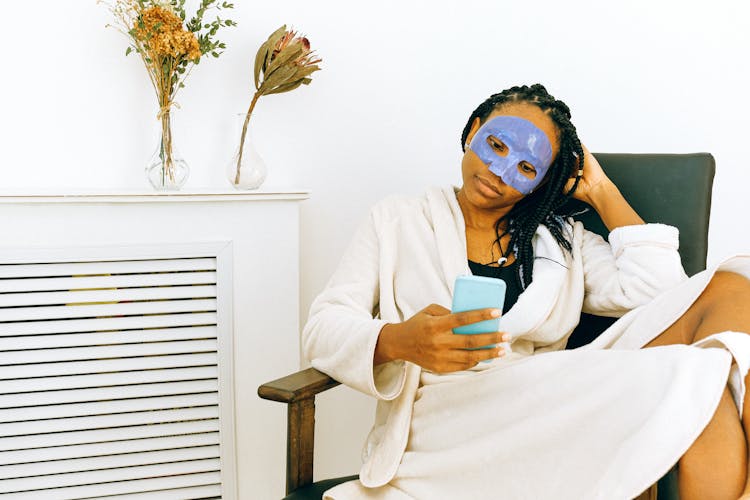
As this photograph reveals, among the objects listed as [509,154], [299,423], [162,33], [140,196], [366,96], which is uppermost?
[162,33]

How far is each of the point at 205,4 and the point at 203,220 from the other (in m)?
0.52

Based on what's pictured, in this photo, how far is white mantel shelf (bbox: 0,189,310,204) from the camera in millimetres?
1526

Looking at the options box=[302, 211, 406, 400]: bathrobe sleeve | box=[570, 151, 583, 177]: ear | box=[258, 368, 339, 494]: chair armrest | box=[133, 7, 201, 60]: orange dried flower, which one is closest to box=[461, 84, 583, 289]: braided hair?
box=[570, 151, 583, 177]: ear

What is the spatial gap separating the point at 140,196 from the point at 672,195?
117 centimetres

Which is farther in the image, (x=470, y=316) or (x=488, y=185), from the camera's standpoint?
(x=488, y=185)

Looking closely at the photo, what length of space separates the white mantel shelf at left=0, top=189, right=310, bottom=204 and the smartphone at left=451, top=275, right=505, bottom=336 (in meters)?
0.71

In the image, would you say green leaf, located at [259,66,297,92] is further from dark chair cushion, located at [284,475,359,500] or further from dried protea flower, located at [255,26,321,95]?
dark chair cushion, located at [284,475,359,500]

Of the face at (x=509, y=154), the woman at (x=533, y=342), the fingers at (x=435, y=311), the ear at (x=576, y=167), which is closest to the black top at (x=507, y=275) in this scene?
the woman at (x=533, y=342)

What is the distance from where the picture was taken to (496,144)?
4.82ft

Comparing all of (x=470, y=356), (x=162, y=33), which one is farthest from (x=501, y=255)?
(x=162, y=33)

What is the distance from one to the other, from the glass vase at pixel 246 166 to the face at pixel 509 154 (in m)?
0.54

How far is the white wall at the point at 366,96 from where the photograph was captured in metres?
1.77

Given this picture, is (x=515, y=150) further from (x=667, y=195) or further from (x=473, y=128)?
(x=667, y=195)

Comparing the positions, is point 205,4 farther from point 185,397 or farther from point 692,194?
point 692,194
